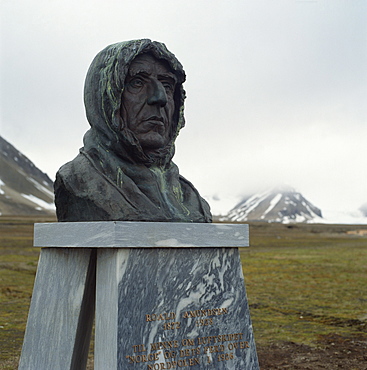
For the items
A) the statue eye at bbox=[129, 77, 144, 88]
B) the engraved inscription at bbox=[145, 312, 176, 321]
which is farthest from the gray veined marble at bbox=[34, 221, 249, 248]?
the statue eye at bbox=[129, 77, 144, 88]

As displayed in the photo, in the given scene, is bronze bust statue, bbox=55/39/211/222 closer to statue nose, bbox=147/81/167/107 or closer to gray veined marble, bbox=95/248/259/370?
statue nose, bbox=147/81/167/107

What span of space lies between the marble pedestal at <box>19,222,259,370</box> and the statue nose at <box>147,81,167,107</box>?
1318mm

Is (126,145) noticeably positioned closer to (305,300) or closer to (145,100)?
(145,100)

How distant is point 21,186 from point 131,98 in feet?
482

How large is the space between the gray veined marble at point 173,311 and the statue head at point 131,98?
119 centimetres

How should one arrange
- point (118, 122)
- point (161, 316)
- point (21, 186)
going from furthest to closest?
point (21, 186) → point (118, 122) → point (161, 316)

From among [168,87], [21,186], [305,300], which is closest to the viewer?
[168,87]

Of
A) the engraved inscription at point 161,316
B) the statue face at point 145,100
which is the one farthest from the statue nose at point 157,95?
the engraved inscription at point 161,316

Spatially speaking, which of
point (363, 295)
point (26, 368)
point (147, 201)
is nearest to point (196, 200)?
point (147, 201)

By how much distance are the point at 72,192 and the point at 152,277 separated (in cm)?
119

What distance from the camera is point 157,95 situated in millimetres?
5809

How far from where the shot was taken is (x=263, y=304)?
39.3ft

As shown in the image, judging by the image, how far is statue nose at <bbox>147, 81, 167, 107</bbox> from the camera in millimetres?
5793

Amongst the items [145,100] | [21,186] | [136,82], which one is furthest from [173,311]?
[21,186]
